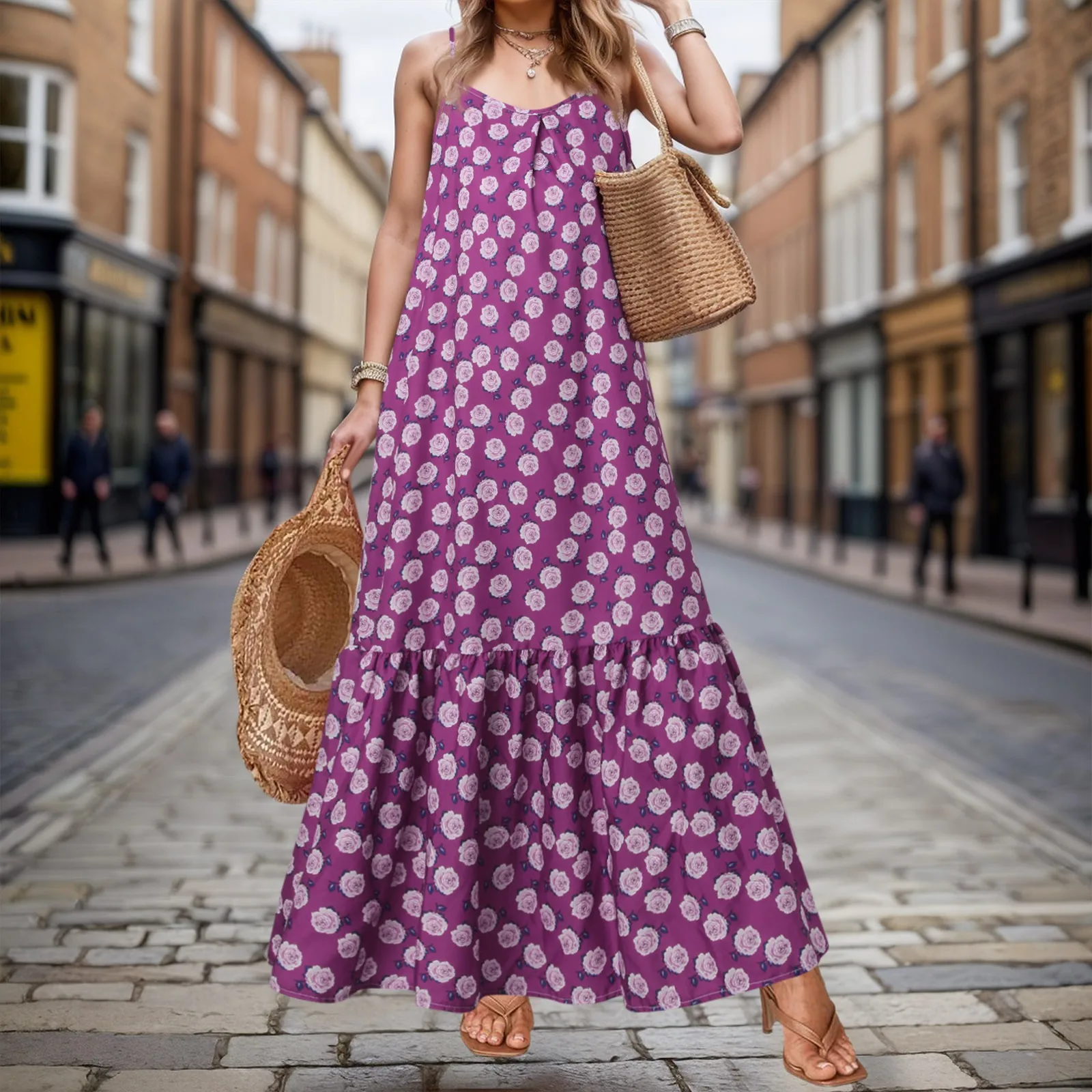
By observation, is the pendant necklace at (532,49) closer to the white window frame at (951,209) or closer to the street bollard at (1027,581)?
the street bollard at (1027,581)

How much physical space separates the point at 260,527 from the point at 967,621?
1589 centimetres

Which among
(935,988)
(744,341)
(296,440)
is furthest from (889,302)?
(935,988)

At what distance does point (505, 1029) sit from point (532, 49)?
65.8 inches

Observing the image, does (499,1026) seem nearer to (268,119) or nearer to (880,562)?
(880,562)

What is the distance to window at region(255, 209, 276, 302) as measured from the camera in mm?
37281

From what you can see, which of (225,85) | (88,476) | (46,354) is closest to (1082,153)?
(88,476)

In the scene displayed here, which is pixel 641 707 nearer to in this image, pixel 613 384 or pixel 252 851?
pixel 613 384

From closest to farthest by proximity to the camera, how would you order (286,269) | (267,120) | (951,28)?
(951,28)
(267,120)
(286,269)

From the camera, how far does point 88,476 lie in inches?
707

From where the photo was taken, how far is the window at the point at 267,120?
121 feet

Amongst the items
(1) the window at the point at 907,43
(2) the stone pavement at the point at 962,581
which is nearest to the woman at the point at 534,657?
(2) the stone pavement at the point at 962,581

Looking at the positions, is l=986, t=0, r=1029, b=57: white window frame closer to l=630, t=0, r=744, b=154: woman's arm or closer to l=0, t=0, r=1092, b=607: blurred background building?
l=0, t=0, r=1092, b=607: blurred background building

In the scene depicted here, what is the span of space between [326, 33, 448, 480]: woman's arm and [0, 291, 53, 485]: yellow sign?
20211 mm

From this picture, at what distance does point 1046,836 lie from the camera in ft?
17.3
